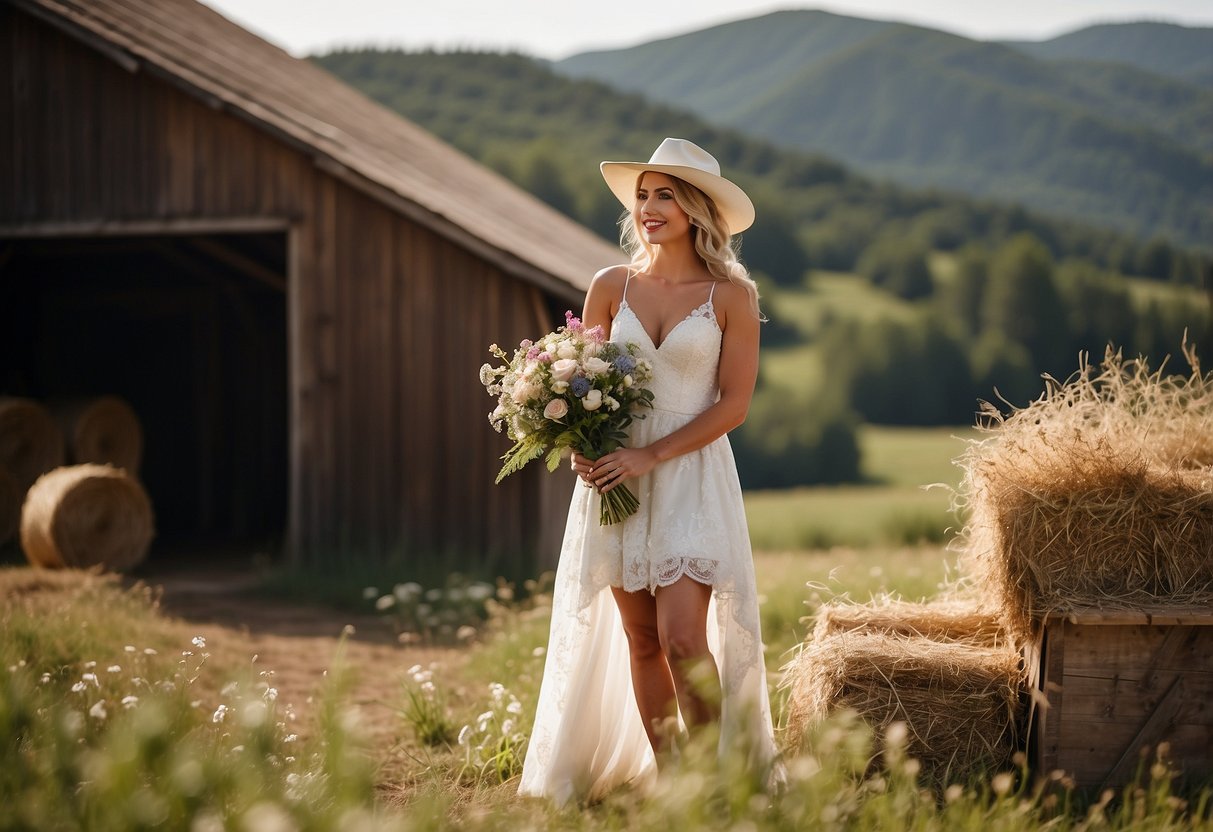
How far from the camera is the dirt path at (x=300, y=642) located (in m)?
6.16

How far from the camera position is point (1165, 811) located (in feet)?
11.4

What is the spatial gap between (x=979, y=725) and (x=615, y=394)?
6.14ft

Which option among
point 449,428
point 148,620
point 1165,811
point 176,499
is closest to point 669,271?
point 1165,811

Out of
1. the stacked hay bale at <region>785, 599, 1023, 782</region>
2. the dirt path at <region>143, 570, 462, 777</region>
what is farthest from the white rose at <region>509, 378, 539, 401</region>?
the dirt path at <region>143, 570, 462, 777</region>

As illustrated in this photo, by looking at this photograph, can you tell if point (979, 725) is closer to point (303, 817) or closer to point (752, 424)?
point (303, 817)

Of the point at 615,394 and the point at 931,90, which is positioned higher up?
the point at 931,90

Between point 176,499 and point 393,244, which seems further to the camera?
point 176,499

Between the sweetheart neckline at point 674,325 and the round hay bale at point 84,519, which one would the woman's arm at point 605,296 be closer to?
the sweetheart neckline at point 674,325

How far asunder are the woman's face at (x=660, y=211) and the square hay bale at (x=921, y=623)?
1.72 metres

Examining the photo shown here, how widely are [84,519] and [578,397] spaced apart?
22.3 feet

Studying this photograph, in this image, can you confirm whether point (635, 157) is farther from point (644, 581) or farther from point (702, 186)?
point (644, 581)

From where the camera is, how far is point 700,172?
4191mm

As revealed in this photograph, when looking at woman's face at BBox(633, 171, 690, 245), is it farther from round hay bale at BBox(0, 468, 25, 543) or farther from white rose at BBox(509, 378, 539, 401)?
round hay bale at BBox(0, 468, 25, 543)

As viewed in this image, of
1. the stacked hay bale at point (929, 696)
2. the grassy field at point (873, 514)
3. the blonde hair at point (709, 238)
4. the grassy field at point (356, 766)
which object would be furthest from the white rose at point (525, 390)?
the stacked hay bale at point (929, 696)
